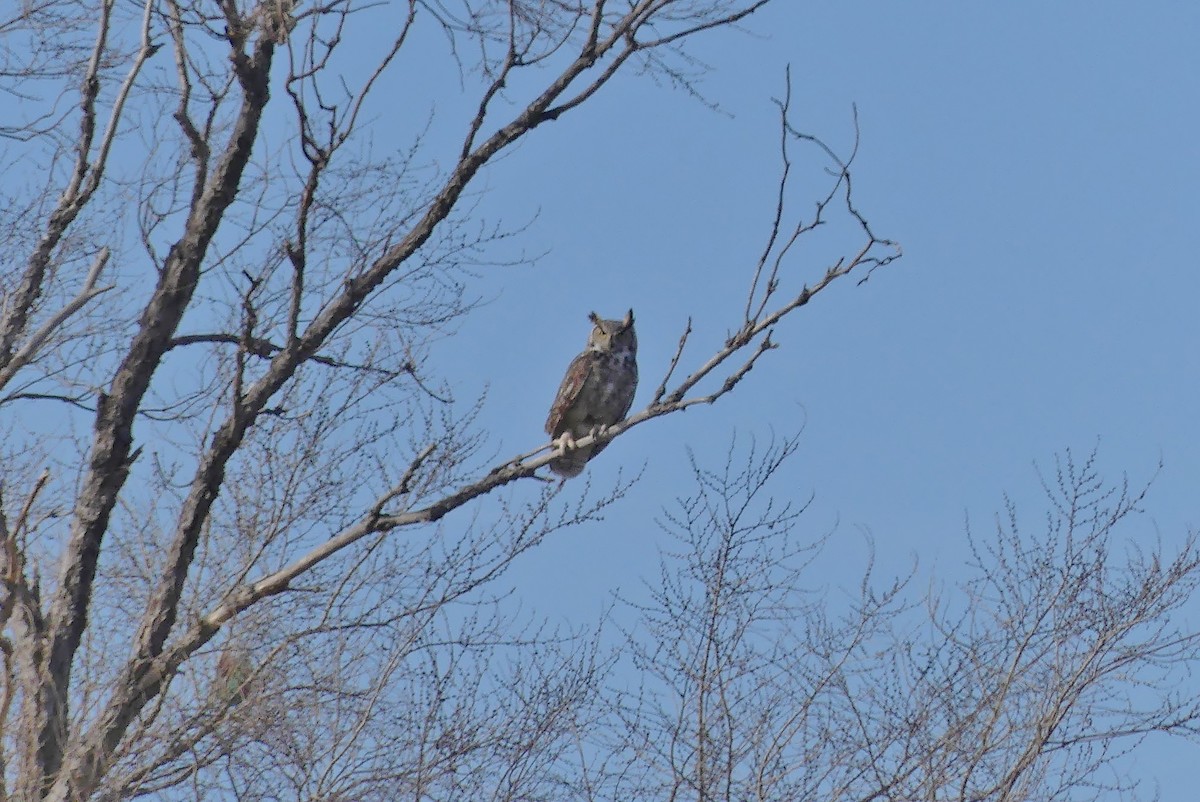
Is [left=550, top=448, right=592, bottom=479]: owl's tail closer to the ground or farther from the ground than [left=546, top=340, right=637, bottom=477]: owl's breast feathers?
closer to the ground

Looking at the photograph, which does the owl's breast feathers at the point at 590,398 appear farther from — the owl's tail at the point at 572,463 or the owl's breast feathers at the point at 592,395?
the owl's tail at the point at 572,463

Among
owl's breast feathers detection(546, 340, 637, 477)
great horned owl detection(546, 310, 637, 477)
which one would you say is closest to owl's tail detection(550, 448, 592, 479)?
great horned owl detection(546, 310, 637, 477)

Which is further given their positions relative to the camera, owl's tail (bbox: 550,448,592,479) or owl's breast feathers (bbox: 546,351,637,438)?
owl's breast feathers (bbox: 546,351,637,438)

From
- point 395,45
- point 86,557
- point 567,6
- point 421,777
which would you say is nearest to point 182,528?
point 86,557

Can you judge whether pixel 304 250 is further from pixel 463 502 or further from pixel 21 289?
pixel 21 289

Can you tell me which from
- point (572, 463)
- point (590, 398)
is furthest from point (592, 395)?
point (572, 463)

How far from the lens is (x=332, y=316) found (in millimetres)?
6621

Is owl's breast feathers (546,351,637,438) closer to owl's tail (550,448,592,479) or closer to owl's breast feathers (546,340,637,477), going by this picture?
owl's breast feathers (546,340,637,477)

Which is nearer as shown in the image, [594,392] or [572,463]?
[572,463]

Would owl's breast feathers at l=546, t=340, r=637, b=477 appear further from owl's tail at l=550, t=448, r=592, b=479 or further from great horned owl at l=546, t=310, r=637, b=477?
owl's tail at l=550, t=448, r=592, b=479

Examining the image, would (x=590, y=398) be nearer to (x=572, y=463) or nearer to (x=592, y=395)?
(x=592, y=395)

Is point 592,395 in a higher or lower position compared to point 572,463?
higher

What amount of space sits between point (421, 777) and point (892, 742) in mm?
2083

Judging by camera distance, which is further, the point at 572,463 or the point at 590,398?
the point at 590,398
